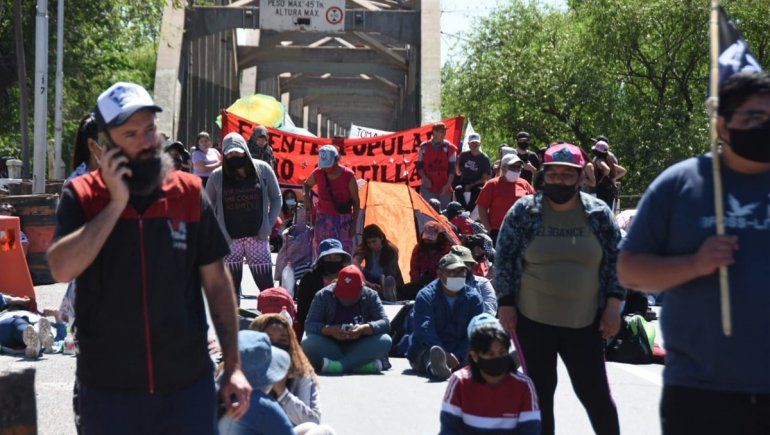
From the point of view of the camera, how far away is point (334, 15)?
3825cm

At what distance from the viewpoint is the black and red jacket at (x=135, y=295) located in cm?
439

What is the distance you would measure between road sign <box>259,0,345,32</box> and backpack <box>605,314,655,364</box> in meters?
27.0

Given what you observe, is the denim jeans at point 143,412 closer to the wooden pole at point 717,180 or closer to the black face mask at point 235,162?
the wooden pole at point 717,180

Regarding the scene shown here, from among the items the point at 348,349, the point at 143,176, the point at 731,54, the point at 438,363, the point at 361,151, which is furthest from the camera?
the point at 361,151

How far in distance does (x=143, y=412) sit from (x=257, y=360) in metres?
1.93

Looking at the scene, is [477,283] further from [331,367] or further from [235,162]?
[235,162]

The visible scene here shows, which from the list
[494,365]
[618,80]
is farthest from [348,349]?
[618,80]

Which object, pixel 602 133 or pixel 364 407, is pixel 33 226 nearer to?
pixel 364 407

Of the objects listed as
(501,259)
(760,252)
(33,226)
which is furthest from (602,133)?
(760,252)

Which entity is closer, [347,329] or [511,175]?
[347,329]

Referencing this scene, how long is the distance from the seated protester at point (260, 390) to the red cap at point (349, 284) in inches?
177

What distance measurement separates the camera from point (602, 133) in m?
42.6

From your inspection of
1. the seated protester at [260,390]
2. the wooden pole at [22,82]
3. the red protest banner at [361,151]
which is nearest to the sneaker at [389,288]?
the red protest banner at [361,151]

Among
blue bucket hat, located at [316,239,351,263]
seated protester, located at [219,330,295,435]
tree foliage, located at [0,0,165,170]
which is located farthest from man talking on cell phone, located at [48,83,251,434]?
tree foliage, located at [0,0,165,170]
